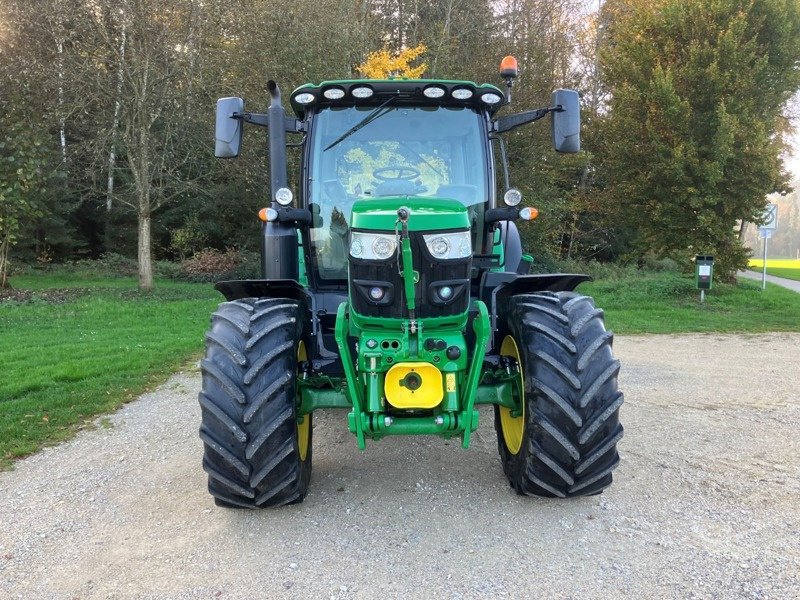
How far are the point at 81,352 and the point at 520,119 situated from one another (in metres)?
6.76

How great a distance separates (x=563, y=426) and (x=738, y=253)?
13.5 metres

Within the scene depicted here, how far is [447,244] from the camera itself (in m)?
3.03

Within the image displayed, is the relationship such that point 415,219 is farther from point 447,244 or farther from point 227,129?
point 227,129

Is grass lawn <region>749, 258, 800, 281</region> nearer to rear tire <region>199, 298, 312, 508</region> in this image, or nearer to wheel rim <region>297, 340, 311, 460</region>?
wheel rim <region>297, 340, 311, 460</region>

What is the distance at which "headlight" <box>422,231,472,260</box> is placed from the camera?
301cm

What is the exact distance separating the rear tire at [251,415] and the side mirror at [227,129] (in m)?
1.31

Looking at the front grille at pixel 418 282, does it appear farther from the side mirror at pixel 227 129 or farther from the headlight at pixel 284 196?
the side mirror at pixel 227 129

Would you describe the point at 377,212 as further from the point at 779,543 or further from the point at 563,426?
the point at 779,543

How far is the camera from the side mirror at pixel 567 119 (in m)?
4.06

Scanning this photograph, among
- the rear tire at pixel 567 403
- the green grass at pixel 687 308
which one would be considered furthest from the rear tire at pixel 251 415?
the green grass at pixel 687 308

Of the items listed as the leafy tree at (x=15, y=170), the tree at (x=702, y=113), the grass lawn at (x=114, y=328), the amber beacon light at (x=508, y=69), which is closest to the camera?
the amber beacon light at (x=508, y=69)

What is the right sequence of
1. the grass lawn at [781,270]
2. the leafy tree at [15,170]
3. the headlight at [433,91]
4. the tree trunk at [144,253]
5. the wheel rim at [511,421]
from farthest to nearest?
the grass lawn at [781,270] < the tree trunk at [144,253] < the leafy tree at [15,170] < the headlight at [433,91] < the wheel rim at [511,421]

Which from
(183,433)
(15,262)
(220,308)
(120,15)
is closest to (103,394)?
(183,433)

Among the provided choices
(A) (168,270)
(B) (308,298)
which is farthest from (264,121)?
(A) (168,270)
